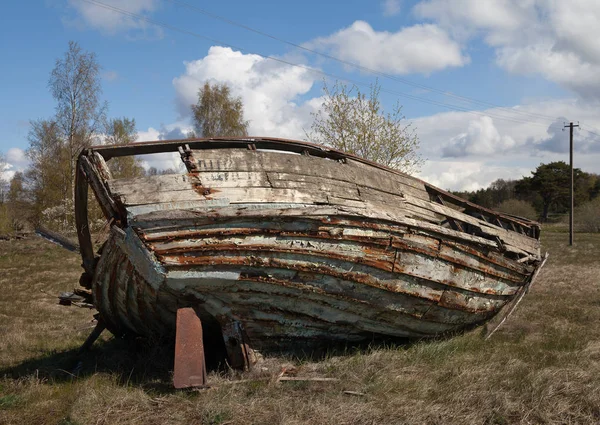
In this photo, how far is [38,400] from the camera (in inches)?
184

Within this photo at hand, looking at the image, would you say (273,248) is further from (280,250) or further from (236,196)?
(236,196)

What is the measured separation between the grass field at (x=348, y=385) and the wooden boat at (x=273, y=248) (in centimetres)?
46

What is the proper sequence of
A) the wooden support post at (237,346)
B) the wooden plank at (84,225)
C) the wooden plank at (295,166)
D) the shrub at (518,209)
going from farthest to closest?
the shrub at (518,209) → the wooden plank at (84,225) → the wooden support post at (237,346) → the wooden plank at (295,166)

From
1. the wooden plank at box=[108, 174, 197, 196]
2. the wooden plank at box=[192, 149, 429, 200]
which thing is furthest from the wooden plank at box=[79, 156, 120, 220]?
the wooden plank at box=[192, 149, 429, 200]

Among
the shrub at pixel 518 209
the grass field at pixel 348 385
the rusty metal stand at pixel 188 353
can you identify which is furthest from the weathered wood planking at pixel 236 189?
the shrub at pixel 518 209

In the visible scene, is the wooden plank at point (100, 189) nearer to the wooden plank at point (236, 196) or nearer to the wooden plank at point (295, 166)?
the wooden plank at point (236, 196)

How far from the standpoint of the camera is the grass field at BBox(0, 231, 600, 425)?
13.2 feet

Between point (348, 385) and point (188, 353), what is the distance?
4.76 feet

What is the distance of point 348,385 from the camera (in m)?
4.60

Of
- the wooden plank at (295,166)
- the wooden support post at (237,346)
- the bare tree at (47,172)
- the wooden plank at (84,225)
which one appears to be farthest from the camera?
the bare tree at (47,172)

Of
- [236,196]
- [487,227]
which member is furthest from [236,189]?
[487,227]

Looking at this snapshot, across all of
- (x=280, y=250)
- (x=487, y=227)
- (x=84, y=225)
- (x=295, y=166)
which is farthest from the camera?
(x=487, y=227)

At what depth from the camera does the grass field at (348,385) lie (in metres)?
4.02

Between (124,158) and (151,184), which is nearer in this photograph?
(151,184)
